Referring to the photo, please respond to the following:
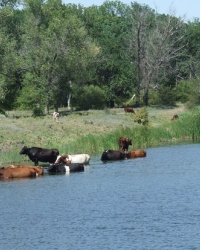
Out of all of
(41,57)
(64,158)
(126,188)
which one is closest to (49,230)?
(126,188)

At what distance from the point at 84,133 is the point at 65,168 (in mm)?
18446

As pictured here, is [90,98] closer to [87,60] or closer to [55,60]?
[87,60]

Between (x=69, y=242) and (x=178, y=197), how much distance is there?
7913 millimetres

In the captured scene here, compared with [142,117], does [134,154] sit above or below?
below

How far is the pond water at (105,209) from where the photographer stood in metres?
22.7

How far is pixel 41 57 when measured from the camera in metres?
78.2

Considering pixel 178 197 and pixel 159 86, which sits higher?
pixel 159 86

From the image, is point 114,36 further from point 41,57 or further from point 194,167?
point 194,167

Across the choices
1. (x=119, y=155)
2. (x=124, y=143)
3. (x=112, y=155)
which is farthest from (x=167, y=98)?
(x=112, y=155)

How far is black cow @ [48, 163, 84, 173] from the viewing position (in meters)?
39.2

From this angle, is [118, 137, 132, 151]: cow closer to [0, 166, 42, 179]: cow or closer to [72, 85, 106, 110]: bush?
[0, 166, 42, 179]: cow

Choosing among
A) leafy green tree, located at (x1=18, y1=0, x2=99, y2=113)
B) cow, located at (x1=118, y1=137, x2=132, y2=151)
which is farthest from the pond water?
leafy green tree, located at (x1=18, y1=0, x2=99, y2=113)

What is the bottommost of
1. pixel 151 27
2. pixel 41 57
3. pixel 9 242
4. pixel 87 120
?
pixel 9 242

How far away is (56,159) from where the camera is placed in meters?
42.2
